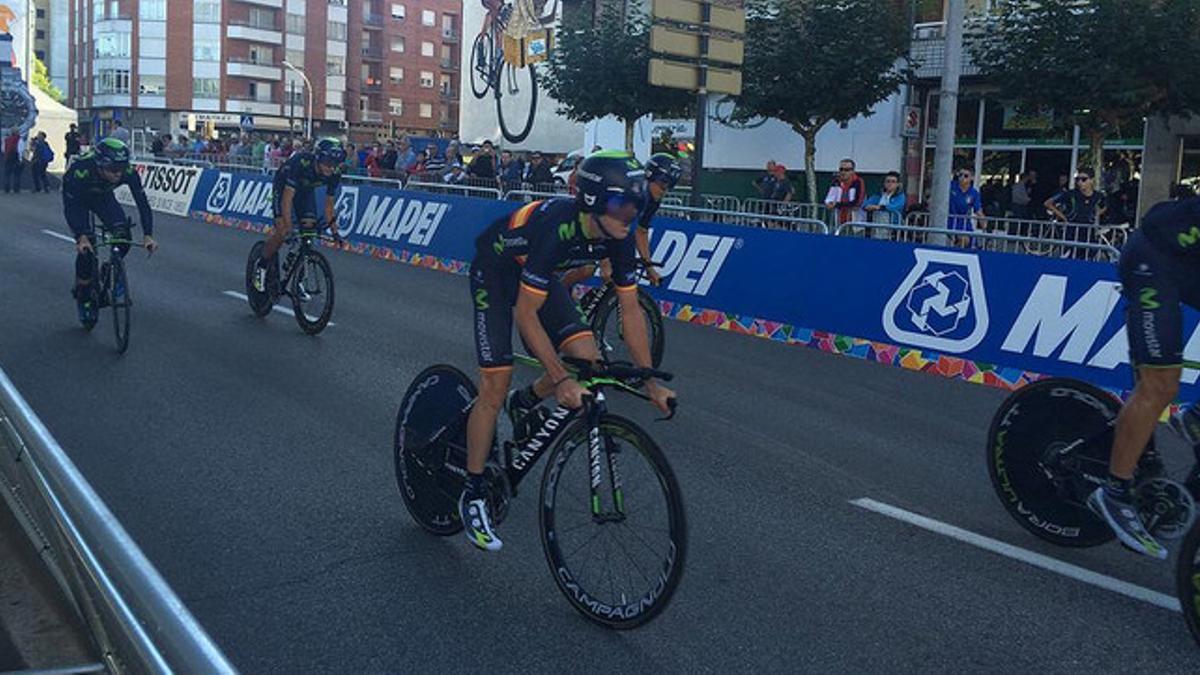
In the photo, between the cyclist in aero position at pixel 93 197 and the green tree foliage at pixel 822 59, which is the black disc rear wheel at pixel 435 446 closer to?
the cyclist in aero position at pixel 93 197

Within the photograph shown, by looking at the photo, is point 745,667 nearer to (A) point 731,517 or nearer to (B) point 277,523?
(A) point 731,517

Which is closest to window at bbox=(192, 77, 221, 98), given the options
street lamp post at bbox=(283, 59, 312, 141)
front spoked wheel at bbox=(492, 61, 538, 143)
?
street lamp post at bbox=(283, 59, 312, 141)

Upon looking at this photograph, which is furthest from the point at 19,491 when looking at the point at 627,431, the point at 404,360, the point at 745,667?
the point at 404,360

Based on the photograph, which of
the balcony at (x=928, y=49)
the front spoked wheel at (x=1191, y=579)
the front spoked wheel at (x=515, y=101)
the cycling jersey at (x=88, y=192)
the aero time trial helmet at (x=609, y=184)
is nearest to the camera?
the front spoked wheel at (x=1191, y=579)

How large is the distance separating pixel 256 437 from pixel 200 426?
0.51 m

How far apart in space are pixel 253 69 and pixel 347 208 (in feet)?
250

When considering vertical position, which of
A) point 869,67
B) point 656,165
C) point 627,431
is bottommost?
point 627,431

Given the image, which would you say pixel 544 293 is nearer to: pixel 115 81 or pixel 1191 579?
pixel 1191 579

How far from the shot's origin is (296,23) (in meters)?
93.4

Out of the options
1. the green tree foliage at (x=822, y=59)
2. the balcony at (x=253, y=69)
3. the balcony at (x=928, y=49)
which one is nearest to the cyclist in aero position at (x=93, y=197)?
the green tree foliage at (x=822, y=59)

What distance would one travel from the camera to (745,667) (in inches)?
162

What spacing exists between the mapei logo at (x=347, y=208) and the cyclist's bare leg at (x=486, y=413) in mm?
16074

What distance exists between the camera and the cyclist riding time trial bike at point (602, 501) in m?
4.16

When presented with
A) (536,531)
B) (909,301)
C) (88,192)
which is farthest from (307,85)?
(536,531)
